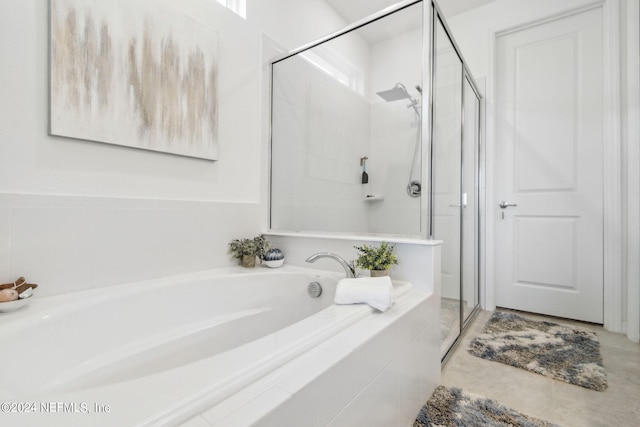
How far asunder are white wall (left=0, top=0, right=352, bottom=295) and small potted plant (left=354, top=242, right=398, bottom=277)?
0.86 metres

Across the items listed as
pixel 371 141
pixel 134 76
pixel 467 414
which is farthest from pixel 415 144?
pixel 134 76

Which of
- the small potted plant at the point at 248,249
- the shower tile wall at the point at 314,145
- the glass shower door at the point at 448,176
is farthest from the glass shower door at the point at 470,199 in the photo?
the small potted plant at the point at 248,249

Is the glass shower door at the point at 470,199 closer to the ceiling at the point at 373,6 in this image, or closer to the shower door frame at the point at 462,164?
the shower door frame at the point at 462,164

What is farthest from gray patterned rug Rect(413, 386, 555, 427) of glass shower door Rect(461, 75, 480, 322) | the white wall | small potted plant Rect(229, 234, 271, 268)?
the white wall

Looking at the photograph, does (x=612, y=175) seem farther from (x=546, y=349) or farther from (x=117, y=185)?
(x=117, y=185)

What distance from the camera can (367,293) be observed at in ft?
3.53

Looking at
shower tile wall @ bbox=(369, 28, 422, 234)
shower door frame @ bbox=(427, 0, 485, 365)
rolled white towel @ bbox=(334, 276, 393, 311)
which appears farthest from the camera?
shower tile wall @ bbox=(369, 28, 422, 234)

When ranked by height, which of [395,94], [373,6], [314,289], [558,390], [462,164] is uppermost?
[373,6]

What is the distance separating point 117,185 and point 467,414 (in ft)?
5.86

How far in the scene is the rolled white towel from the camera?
3.49 ft

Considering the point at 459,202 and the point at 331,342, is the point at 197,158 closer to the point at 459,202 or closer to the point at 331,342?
the point at 331,342

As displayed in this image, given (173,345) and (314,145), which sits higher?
(314,145)

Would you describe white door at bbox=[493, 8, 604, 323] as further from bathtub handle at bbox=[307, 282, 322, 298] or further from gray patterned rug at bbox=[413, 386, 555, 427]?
bathtub handle at bbox=[307, 282, 322, 298]

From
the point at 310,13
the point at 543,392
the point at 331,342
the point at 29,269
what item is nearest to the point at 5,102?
the point at 29,269
